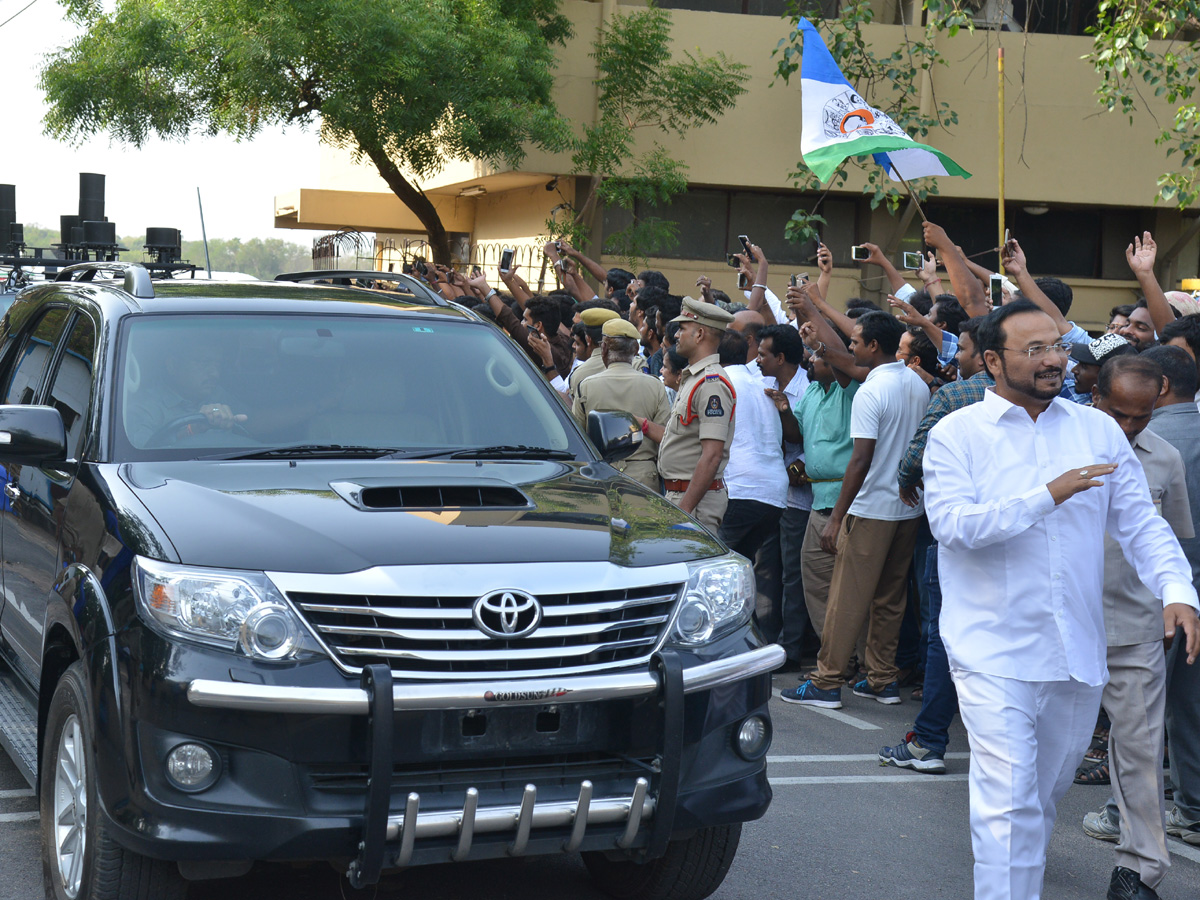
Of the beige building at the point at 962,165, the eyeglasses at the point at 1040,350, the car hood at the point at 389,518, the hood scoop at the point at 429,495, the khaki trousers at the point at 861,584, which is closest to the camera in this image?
the car hood at the point at 389,518

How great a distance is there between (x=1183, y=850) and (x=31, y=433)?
4.44 m

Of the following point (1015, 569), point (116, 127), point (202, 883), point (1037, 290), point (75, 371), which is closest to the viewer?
point (1015, 569)

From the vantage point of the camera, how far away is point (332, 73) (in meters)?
16.8

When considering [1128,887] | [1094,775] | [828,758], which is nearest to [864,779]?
[828,758]

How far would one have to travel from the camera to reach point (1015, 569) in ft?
13.2

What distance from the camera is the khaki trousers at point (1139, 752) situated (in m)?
4.48

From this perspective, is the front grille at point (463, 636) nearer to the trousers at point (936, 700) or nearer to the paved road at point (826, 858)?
the paved road at point (826, 858)

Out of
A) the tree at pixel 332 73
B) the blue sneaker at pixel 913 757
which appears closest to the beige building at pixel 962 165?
the tree at pixel 332 73

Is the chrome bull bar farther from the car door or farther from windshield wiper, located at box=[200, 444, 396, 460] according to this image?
the car door

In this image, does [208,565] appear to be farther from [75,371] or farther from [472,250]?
[472,250]

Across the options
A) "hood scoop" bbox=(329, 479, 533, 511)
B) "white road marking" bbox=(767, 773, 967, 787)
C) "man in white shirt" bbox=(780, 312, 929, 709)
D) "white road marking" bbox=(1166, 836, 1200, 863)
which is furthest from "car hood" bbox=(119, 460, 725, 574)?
"man in white shirt" bbox=(780, 312, 929, 709)

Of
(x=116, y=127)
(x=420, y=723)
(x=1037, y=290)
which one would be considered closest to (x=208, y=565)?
(x=420, y=723)

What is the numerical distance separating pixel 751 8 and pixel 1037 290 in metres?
13.6

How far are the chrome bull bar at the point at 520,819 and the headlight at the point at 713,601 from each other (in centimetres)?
48
